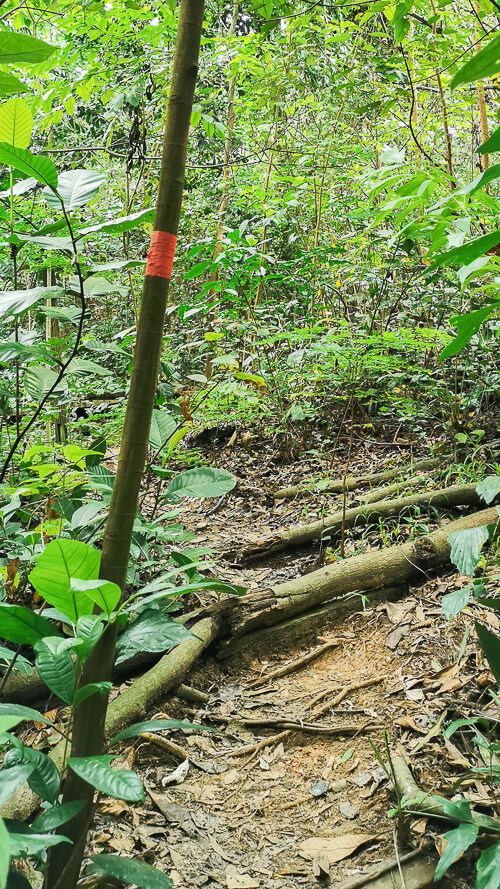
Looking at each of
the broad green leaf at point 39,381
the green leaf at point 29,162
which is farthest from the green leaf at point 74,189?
the broad green leaf at point 39,381

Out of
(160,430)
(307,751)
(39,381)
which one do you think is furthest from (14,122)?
(307,751)

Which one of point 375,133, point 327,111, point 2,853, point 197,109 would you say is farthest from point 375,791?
point 375,133

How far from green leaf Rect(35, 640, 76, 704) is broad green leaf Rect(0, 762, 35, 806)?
193 mm

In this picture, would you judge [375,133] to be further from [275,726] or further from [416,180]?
[275,726]

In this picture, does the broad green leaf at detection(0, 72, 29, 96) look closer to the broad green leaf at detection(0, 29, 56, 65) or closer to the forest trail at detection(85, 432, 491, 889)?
the broad green leaf at detection(0, 29, 56, 65)

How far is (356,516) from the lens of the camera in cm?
339

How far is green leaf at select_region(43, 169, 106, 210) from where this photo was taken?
1.21 meters

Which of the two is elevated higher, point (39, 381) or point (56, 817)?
point (39, 381)

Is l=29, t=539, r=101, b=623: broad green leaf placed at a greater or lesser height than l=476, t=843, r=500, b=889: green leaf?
greater

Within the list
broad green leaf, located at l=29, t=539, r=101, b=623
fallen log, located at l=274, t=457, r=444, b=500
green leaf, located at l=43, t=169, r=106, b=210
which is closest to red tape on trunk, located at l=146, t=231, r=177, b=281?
green leaf, located at l=43, t=169, r=106, b=210

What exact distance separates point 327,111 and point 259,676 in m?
5.61

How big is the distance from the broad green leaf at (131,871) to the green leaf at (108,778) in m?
0.22

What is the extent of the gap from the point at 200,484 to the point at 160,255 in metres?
0.67

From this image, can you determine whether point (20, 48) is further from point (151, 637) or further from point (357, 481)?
point (357, 481)
